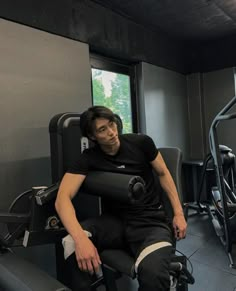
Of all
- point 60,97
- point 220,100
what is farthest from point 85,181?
point 220,100

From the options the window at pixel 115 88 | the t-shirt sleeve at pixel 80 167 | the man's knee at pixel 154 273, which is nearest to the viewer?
the man's knee at pixel 154 273

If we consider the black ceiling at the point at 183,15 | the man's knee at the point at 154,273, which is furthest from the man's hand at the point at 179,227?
the black ceiling at the point at 183,15

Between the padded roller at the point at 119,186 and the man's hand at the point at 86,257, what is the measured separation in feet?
0.79

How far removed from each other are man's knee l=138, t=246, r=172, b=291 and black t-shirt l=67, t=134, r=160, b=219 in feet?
0.96

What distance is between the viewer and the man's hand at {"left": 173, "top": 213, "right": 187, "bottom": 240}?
1.48 m

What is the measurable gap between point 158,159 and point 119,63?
1.98 meters

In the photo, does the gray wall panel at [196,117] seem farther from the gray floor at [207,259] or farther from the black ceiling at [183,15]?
the gray floor at [207,259]

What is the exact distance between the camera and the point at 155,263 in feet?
3.86

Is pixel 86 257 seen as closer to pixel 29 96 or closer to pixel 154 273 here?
pixel 154 273

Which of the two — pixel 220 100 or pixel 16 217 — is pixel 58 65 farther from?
pixel 220 100

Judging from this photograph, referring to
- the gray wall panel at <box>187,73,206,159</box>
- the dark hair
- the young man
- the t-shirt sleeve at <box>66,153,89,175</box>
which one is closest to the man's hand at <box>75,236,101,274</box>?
the young man

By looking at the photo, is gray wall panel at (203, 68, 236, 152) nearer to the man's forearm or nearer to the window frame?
the window frame

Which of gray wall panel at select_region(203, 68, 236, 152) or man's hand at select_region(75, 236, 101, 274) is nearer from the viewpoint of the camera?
man's hand at select_region(75, 236, 101, 274)

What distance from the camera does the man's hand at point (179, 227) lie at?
58.2 inches
